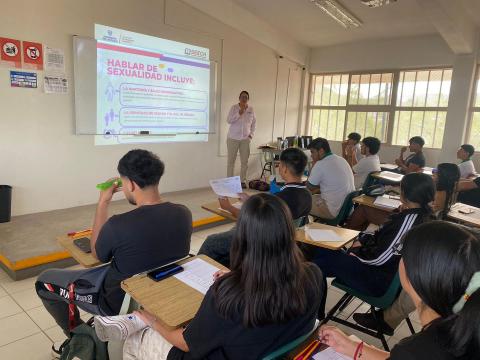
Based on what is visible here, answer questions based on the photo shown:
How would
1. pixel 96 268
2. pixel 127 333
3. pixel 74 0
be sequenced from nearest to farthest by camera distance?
pixel 127 333 < pixel 96 268 < pixel 74 0

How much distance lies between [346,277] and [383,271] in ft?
0.72

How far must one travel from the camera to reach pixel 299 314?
3.77ft

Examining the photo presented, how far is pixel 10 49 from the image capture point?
384 cm

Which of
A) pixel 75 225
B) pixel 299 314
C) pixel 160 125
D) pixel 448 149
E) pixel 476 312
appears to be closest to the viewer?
pixel 476 312

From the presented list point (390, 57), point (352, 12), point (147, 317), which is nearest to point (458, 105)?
point (390, 57)

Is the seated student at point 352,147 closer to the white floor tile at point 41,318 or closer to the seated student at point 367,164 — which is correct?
the seated student at point 367,164

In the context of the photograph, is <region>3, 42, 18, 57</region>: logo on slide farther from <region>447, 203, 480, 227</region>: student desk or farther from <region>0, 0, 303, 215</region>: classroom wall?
<region>447, 203, 480, 227</region>: student desk

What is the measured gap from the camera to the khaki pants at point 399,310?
2.02 m

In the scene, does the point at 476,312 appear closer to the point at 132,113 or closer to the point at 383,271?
the point at 383,271

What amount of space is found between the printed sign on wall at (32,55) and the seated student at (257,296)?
3959 mm

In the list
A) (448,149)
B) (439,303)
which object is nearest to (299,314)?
(439,303)

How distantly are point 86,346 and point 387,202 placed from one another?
2.70m

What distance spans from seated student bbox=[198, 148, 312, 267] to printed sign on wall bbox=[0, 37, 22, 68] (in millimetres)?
2959

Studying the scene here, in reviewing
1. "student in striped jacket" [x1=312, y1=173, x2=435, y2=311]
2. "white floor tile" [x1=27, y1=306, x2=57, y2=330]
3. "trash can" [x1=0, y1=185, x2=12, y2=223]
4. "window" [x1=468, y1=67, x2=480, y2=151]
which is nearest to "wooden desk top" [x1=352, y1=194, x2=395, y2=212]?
"student in striped jacket" [x1=312, y1=173, x2=435, y2=311]
